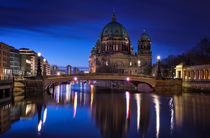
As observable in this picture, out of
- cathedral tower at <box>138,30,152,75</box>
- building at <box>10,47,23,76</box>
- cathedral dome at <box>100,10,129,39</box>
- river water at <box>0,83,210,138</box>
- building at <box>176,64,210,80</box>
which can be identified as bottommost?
river water at <box>0,83,210,138</box>

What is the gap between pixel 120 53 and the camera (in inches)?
5979

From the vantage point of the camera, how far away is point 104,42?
16088 centimetres

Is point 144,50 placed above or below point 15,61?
above

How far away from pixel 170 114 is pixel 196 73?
37745 mm

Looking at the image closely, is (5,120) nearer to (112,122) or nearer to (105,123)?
(105,123)

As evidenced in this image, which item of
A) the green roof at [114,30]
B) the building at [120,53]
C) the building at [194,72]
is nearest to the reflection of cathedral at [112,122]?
the building at [194,72]

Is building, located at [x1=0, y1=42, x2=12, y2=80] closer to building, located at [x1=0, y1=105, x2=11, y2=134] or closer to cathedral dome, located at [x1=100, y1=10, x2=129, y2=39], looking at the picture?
building, located at [x1=0, y1=105, x2=11, y2=134]

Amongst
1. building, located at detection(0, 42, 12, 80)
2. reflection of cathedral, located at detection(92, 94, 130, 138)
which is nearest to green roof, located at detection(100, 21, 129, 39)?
building, located at detection(0, 42, 12, 80)

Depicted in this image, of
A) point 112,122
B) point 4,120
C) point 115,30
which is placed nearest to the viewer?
point 112,122

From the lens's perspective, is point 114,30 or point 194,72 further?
point 114,30

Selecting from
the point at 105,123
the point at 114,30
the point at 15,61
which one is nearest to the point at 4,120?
the point at 105,123

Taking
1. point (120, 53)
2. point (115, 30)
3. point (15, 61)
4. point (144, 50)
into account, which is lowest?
point (15, 61)

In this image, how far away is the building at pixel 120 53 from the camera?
148012 millimetres

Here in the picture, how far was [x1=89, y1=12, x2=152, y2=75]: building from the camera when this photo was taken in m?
148
